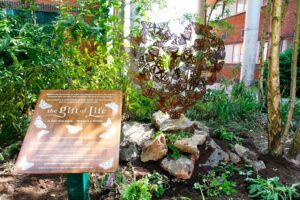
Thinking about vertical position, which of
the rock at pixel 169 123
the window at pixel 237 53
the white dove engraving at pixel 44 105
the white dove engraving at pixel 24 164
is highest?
the window at pixel 237 53

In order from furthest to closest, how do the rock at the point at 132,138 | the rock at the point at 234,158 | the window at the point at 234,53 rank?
the window at the point at 234,53, the rock at the point at 234,158, the rock at the point at 132,138

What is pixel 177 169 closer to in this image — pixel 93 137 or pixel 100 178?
pixel 100 178

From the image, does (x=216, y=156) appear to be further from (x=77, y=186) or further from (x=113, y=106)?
(x=77, y=186)

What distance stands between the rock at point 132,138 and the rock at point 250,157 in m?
1.05

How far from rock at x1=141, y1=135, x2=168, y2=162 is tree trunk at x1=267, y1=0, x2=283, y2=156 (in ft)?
4.32

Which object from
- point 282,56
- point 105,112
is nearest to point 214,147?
point 105,112

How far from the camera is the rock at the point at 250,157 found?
3162mm

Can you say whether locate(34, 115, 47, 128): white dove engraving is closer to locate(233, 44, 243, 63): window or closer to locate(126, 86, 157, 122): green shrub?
locate(126, 86, 157, 122): green shrub

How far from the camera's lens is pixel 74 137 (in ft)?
6.59

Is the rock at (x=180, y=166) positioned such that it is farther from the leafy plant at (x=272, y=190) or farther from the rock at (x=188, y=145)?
the leafy plant at (x=272, y=190)

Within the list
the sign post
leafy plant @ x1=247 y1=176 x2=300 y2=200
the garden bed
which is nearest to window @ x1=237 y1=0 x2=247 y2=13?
the garden bed

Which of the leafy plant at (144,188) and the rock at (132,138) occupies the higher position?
the rock at (132,138)

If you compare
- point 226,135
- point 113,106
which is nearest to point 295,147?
point 226,135

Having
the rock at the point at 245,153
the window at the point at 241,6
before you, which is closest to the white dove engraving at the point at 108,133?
the rock at the point at 245,153
